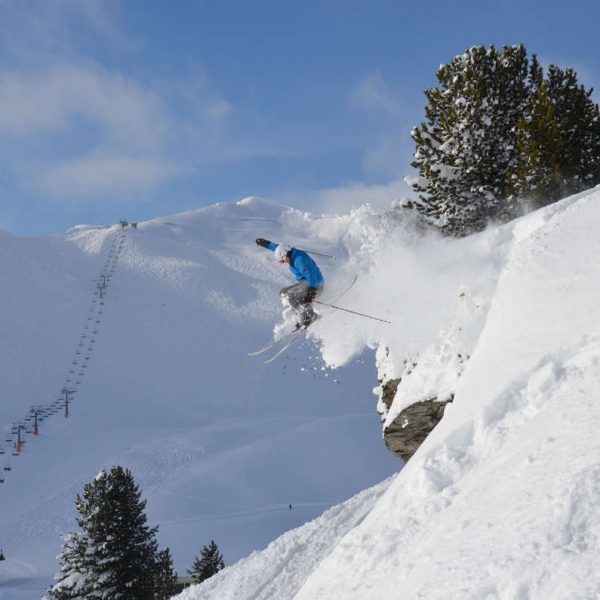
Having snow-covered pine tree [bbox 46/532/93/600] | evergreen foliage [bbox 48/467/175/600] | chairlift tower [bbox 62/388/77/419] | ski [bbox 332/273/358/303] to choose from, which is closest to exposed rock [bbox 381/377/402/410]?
ski [bbox 332/273/358/303]

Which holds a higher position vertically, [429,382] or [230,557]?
[230,557]

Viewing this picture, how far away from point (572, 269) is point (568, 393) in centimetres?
311

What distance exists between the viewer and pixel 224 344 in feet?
300

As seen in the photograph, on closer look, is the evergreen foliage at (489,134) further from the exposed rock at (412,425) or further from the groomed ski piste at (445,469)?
the exposed rock at (412,425)

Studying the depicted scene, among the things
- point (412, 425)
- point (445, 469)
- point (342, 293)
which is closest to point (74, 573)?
point (342, 293)

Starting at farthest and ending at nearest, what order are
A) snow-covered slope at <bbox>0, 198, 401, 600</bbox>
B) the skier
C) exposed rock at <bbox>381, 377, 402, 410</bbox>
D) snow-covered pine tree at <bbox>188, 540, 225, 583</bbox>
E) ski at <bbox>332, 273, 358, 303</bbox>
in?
snow-covered slope at <bbox>0, 198, 401, 600</bbox>
snow-covered pine tree at <bbox>188, 540, 225, 583</bbox>
ski at <bbox>332, 273, 358, 303</bbox>
exposed rock at <bbox>381, 377, 402, 410</bbox>
the skier

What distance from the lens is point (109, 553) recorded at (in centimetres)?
2198

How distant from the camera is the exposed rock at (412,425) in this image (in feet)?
45.3

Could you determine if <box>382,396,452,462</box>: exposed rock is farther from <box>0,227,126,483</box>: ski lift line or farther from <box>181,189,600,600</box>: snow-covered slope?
<box>0,227,126,483</box>: ski lift line

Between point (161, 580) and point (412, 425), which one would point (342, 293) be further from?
point (161, 580)

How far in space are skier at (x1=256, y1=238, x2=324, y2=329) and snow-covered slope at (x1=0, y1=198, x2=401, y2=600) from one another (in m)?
1.02

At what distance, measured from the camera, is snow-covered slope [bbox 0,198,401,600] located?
44.9 metres

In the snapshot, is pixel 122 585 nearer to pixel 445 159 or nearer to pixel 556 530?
pixel 445 159

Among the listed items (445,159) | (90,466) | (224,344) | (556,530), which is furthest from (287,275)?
(556,530)
